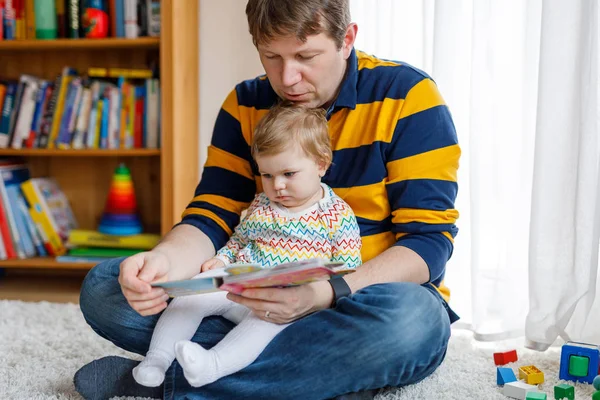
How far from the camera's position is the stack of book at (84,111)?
2.42m

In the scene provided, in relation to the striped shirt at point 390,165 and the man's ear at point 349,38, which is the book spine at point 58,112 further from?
the man's ear at point 349,38

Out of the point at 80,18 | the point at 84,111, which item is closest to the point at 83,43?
the point at 80,18

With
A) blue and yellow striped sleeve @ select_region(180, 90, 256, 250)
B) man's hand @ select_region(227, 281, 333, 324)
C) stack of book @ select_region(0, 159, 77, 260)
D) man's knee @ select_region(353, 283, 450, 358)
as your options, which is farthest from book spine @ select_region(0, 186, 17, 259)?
man's knee @ select_region(353, 283, 450, 358)

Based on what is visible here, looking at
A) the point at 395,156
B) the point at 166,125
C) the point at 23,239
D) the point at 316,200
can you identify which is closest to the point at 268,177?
the point at 316,200

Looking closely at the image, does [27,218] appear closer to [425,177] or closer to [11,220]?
[11,220]

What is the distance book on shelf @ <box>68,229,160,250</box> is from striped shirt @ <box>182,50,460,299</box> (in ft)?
3.06

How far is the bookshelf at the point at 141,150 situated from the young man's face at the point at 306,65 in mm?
975

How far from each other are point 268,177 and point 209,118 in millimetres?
1158

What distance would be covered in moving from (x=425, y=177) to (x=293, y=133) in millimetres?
274

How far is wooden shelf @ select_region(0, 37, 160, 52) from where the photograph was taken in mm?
2328

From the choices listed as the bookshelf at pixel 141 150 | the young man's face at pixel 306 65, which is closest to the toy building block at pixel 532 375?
the young man's face at pixel 306 65

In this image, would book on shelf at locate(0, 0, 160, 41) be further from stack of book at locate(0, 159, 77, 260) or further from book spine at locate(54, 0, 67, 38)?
stack of book at locate(0, 159, 77, 260)

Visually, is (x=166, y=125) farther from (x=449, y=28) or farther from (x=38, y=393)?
(x=38, y=393)

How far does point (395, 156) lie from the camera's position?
1397mm
